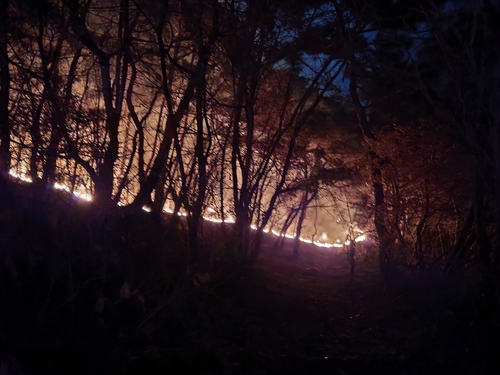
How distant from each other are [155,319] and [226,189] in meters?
5.05

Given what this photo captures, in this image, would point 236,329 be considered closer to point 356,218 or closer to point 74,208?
point 74,208

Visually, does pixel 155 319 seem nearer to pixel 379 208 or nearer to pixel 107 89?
pixel 107 89

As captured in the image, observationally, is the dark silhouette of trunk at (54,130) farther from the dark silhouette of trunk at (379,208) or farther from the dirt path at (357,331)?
the dark silhouette of trunk at (379,208)

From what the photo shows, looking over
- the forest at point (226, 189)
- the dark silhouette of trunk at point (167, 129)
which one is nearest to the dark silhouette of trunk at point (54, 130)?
the forest at point (226, 189)

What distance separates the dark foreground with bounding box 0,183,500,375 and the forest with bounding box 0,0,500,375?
1.3 inches

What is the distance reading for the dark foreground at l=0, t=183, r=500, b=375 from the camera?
645 cm

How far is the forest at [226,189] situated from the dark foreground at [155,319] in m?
0.03

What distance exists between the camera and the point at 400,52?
11961 mm

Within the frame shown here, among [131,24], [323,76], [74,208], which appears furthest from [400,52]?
[74,208]

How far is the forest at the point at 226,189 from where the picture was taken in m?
7.05

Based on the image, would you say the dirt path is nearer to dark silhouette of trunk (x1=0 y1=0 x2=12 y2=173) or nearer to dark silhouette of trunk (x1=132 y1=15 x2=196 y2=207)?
dark silhouette of trunk (x1=132 y1=15 x2=196 y2=207)

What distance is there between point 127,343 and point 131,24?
5.96 metres

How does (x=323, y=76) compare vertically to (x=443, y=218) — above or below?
above

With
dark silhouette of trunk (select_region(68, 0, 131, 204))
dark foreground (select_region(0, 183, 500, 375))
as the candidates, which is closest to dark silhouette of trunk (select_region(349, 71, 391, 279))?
dark foreground (select_region(0, 183, 500, 375))
